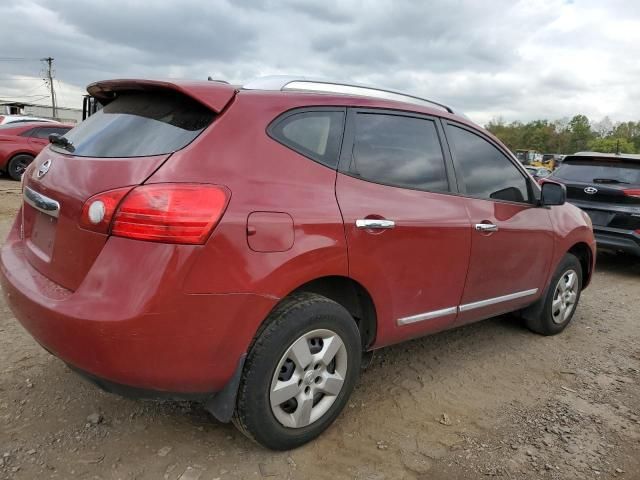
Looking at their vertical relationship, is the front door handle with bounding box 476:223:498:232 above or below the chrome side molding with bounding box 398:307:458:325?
above

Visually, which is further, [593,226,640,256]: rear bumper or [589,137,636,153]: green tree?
[589,137,636,153]: green tree

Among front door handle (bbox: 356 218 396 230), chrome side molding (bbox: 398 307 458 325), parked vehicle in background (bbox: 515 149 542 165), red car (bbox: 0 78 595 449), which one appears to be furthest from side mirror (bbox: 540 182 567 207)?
parked vehicle in background (bbox: 515 149 542 165)

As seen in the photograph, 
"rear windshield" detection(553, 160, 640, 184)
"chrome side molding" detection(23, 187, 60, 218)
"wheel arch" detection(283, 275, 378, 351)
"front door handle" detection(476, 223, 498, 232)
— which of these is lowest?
"wheel arch" detection(283, 275, 378, 351)

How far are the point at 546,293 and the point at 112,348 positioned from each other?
342cm

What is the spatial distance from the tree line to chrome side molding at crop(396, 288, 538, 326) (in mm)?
91445

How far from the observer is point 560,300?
175 inches

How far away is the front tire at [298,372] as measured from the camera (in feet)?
7.60

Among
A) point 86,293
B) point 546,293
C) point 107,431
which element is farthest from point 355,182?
point 546,293

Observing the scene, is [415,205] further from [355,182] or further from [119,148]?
[119,148]

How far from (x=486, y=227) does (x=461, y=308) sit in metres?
0.54

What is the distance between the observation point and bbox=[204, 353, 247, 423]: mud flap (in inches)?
89.5

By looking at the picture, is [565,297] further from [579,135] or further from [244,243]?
[579,135]

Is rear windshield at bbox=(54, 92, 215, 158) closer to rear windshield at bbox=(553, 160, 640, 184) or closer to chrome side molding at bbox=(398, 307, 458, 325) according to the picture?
chrome side molding at bbox=(398, 307, 458, 325)

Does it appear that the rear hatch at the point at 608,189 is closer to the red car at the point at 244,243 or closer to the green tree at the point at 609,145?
the red car at the point at 244,243
